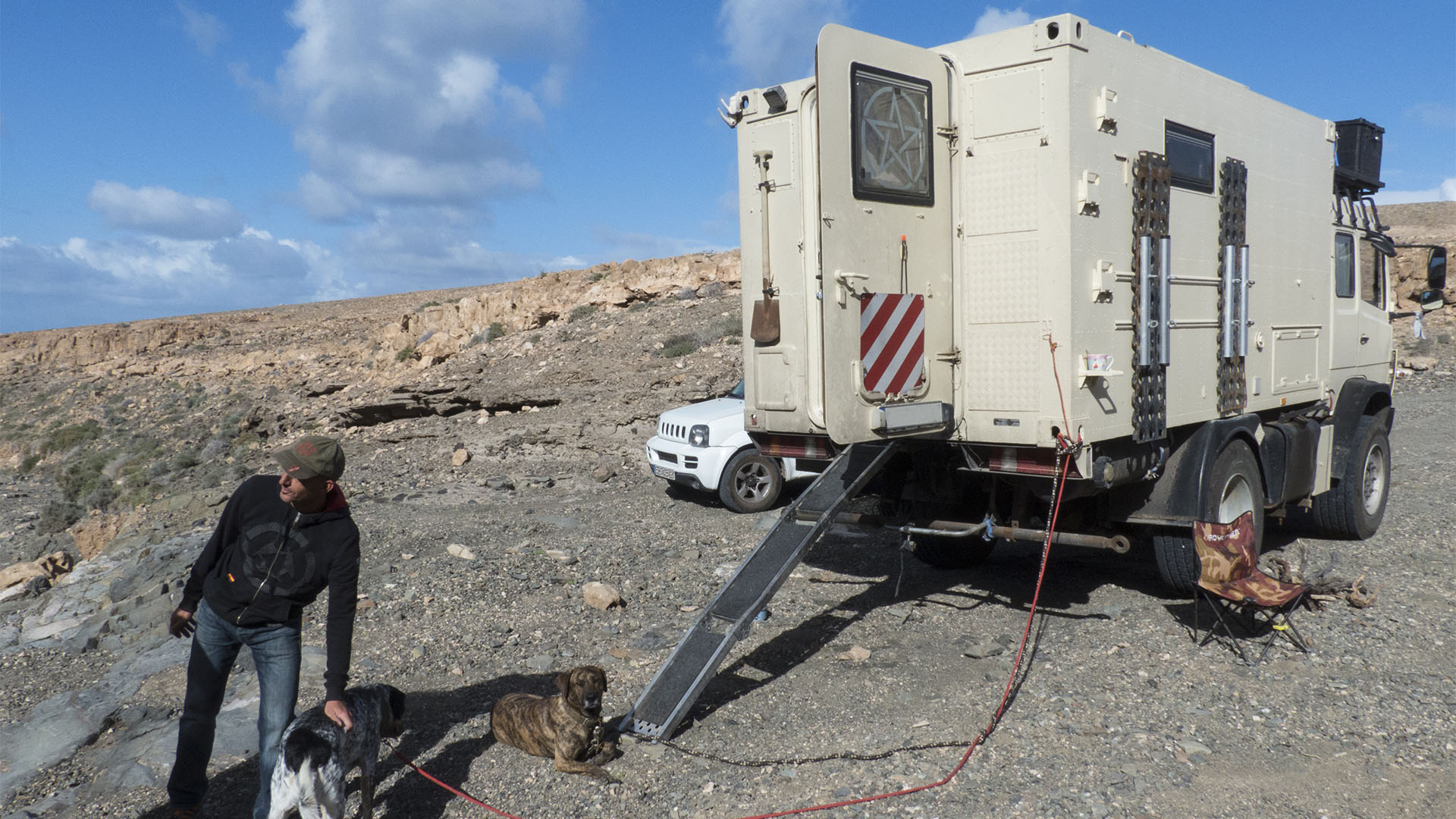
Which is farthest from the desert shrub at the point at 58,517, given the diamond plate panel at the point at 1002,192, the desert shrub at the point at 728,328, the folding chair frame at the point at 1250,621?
the folding chair frame at the point at 1250,621

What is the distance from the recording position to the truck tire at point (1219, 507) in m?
5.78

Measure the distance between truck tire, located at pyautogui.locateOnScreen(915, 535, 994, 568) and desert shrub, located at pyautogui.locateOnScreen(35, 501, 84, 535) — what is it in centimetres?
1533

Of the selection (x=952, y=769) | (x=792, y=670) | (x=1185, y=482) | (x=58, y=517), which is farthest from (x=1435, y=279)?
(x=58, y=517)

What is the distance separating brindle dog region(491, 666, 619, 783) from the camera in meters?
4.00

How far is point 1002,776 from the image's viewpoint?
4.01 metres

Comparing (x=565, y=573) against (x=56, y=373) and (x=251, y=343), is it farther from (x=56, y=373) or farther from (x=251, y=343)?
(x=56, y=373)

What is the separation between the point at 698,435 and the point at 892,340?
200 inches

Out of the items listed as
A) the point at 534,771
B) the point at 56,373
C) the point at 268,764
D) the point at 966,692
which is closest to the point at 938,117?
the point at 966,692

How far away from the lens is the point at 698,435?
9.85 metres

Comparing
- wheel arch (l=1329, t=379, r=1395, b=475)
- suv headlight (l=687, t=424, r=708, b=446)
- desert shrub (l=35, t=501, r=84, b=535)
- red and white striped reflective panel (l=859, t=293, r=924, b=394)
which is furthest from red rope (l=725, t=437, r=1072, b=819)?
desert shrub (l=35, t=501, r=84, b=535)

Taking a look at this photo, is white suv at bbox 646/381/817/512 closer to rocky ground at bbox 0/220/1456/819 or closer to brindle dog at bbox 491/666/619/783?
rocky ground at bbox 0/220/1456/819

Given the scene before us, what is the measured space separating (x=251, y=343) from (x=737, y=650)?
38719 mm

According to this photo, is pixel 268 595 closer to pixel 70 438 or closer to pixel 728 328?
pixel 728 328

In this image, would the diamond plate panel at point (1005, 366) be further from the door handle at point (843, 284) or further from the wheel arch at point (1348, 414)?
the wheel arch at point (1348, 414)
